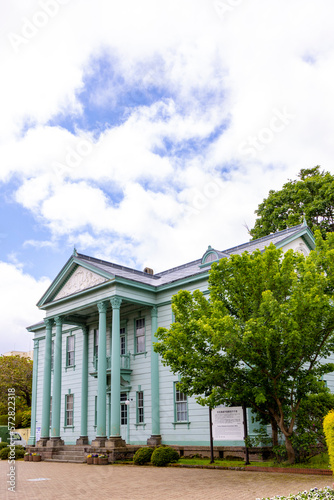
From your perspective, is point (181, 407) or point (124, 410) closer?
point (181, 407)

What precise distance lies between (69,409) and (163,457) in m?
11.8

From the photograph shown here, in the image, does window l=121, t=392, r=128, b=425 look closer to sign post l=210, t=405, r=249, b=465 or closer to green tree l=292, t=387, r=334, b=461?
sign post l=210, t=405, r=249, b=465

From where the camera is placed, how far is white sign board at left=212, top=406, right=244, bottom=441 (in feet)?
53.9

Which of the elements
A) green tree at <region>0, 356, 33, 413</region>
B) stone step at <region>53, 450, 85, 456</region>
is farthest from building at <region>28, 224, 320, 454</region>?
green tree at <region>0, 356, 33, 413</region>

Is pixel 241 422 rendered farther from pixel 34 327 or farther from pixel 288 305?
pixel 34 327

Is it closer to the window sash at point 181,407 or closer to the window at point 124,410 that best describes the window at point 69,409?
the window at point 124,410

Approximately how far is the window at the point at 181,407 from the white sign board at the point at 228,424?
15.1ft

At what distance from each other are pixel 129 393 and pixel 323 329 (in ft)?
43.5

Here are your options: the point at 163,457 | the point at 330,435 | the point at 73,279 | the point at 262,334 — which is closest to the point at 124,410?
the point at 163,457

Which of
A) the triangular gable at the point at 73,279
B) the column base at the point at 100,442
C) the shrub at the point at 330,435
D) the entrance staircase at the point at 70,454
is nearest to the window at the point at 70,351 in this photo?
the triangular gable at the point at 73,279

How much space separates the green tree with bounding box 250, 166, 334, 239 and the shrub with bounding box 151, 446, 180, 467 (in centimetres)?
1804

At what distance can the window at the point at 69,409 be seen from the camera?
27859mm

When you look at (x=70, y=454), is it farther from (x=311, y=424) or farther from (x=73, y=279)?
(x=311, y=424)

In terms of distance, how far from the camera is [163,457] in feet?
58.7
